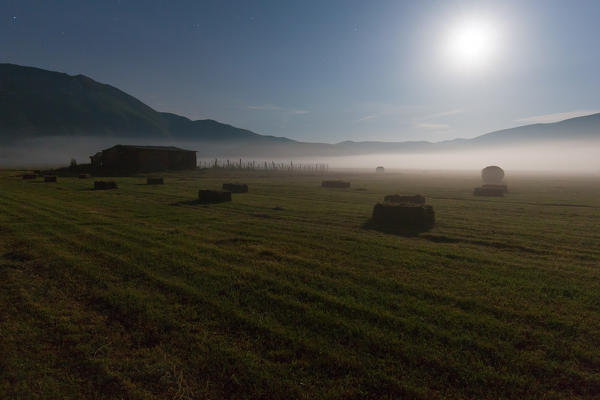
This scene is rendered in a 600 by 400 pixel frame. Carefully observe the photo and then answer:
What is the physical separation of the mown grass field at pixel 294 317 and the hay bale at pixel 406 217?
308 centimetres

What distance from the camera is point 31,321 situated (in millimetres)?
5090

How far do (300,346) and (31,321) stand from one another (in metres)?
4.65

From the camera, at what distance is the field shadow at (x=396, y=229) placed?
12.5 metres

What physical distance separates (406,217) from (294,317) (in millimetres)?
10409

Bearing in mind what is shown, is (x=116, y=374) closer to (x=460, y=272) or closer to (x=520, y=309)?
(x=520, y=309)

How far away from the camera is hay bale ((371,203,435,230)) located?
1397cm

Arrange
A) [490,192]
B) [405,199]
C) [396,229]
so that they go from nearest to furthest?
[396,229], [405,199], [490,192]

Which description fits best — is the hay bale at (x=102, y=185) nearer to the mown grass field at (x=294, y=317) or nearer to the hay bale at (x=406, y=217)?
the mown grass field at (x=294, y=317)

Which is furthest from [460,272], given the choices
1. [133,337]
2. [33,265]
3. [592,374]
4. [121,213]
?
[121,213]

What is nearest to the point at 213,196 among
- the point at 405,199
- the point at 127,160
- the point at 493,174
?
the point at 405,199

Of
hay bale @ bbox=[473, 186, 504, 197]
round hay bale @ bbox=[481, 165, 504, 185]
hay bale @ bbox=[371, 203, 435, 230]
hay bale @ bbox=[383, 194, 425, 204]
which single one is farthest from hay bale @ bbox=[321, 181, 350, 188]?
round hay bale @ bbox=[481, 165, 504, 185]

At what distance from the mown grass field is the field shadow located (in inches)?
69.9

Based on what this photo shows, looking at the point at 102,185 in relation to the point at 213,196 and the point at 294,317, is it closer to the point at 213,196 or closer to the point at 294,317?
the point at 213,196

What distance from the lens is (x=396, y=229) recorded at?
43.5 ft
